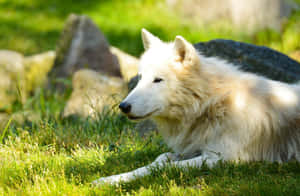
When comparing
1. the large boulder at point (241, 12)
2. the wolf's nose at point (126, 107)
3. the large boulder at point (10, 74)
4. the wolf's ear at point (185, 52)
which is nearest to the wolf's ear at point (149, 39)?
the wolf's ear at point (185, 52)

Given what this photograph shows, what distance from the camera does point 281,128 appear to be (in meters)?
3.56

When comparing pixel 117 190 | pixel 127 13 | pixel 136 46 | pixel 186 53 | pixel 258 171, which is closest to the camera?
pixel 117 190

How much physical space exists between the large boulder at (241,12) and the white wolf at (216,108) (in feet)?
26.3

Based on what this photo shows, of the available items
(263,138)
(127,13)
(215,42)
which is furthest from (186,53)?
(127,13)

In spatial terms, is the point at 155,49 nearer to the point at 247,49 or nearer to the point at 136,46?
the point at 247,49

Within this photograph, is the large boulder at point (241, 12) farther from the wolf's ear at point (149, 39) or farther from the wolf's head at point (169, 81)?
the wolf's head at point (169, 81)

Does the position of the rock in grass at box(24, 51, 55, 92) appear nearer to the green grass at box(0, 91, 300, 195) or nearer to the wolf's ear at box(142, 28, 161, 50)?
the green grass at box(0, 91, 300, 195)

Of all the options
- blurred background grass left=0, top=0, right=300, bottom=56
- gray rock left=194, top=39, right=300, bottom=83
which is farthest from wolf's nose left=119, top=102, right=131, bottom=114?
blurred background grass left=0, top=0, right=300, bottom=56

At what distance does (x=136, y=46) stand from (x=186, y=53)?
7.43m

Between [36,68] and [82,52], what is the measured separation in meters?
1.68

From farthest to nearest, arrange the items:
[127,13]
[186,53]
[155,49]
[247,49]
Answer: [127,13], [247,49], [155,49], [186,53]

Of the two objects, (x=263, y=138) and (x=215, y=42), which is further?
(x=215, y=42)

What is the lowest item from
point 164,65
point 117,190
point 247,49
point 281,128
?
point 117,190

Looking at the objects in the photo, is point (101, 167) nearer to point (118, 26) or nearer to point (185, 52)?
point (185, 52)
